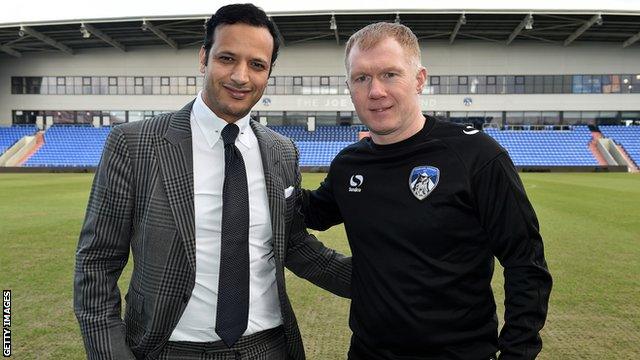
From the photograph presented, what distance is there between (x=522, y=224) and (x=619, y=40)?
135ft

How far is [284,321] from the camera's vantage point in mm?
2098

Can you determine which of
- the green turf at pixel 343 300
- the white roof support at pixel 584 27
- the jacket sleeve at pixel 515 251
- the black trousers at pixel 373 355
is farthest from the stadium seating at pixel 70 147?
the jacket sleeve at pixel 515 251

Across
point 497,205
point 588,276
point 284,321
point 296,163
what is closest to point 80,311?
point 284,321

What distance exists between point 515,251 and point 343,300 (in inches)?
140

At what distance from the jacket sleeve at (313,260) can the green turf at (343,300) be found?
1.59m

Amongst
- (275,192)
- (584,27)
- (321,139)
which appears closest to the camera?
(275,192)

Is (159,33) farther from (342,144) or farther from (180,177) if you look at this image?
(180,177)

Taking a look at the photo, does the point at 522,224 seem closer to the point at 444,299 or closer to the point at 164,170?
the point at 444,299

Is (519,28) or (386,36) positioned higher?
(519,28)

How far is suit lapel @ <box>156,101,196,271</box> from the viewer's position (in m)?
1.84

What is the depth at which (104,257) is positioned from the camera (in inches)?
71.6

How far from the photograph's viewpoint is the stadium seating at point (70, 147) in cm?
3422

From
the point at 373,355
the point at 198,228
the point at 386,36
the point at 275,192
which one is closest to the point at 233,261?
the point at 198,228

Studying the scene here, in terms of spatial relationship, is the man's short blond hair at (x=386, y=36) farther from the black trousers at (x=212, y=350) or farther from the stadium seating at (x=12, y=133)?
the stadium seating at (x=12, y=133)
